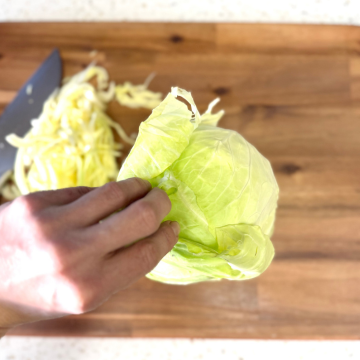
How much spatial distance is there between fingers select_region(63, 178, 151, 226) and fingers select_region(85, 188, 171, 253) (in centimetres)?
3

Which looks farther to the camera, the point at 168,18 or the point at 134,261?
the point at 168,18

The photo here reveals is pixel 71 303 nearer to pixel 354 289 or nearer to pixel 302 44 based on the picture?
pixel 354 289

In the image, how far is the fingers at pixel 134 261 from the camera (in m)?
0.58

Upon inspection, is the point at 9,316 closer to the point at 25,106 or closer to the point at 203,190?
the point at 203,190

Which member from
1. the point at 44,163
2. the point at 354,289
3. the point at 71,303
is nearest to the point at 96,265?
the point at 71,303

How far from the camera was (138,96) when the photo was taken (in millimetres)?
1371

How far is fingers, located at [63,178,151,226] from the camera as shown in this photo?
589mm

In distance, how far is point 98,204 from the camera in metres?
0.60

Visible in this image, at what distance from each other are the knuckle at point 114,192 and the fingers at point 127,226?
4cm

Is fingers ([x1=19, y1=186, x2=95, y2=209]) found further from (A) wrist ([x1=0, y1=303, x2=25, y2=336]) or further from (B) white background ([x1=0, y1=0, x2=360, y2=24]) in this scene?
(B) white background ([x1=0, y1=0, x2=360, y2=24])

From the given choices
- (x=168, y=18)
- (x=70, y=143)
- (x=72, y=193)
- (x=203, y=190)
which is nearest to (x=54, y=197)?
(x=72, y=193)

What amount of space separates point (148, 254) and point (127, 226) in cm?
8

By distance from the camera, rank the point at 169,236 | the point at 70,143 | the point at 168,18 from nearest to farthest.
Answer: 1. the point at 169,236
2. the point at 70,143
3. the point at 168,18

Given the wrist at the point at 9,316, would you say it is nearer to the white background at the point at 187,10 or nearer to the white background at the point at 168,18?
the white background at the point at 168,18
